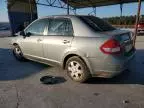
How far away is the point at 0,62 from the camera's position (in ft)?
24.4

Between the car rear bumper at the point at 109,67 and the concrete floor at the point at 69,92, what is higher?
the car rear bumper at the point at 109,67

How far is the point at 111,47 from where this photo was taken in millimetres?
4176

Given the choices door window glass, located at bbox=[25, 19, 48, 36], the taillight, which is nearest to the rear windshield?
the taillight

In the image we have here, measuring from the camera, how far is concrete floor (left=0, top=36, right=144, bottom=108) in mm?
3825

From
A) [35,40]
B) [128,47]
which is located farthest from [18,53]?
[128,47]

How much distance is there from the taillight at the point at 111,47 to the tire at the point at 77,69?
2.25ft

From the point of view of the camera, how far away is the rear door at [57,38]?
4.90 meters

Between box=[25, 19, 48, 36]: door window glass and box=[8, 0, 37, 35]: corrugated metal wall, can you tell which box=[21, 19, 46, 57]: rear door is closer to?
box=[25, 19, 48, 36]: door window glass

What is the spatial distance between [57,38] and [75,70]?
0.94 metres

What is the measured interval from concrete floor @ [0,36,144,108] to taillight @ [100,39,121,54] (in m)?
0.85

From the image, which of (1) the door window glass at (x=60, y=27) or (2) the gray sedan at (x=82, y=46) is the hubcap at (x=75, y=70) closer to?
(2) the gray sedan at (x=82, y=46)

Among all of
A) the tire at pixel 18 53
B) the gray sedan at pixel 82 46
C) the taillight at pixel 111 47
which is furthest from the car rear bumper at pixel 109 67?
the tire at pixel 18 53

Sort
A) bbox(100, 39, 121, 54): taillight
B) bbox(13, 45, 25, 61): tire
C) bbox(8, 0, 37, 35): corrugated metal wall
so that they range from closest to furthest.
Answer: bbox(100, 39, 121, 54): taillight → bbox(13, 45, 25, 61): tire → bbox(8, 0, 37, 35): corrugated metal wall

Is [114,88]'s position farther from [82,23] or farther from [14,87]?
[14,87]
